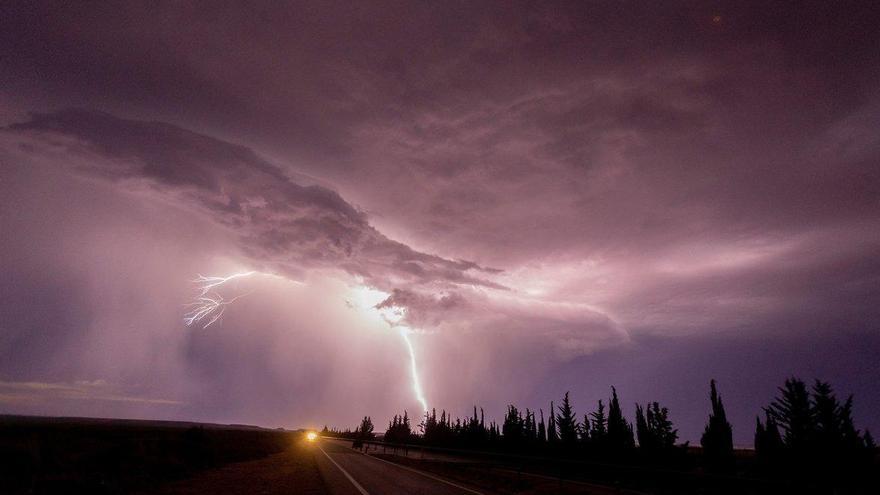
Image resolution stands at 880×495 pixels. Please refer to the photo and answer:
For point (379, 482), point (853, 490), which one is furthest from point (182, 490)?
point (853, 490)

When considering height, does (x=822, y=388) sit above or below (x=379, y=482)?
above

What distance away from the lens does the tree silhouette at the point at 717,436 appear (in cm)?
6506

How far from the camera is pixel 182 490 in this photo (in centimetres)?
1650

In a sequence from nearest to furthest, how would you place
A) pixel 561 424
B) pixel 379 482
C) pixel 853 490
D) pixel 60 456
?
pixel 853 490
pixel 379 482
pixel 60 456
pixel 561 424

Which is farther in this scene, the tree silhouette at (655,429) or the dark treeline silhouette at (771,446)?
the tree silhouette at (655,429)

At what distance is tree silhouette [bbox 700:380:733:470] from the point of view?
65.1 metres

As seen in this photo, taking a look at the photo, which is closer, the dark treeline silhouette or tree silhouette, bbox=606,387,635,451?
the dark treeline silhouette

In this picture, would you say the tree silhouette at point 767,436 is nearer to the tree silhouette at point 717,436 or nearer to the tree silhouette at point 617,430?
the tree silhouette at point 717,436

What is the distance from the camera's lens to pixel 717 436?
70.0m

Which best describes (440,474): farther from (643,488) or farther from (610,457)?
(610,457)

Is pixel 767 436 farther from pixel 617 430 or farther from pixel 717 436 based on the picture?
pixel 617 430

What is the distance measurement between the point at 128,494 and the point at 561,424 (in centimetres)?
10305

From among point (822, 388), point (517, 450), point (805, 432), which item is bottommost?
point (517, 450)

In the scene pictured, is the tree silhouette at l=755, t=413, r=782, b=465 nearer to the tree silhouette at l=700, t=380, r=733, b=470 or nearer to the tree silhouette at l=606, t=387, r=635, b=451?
the tree silhouette at l=700, t=380, r=733, b=470
